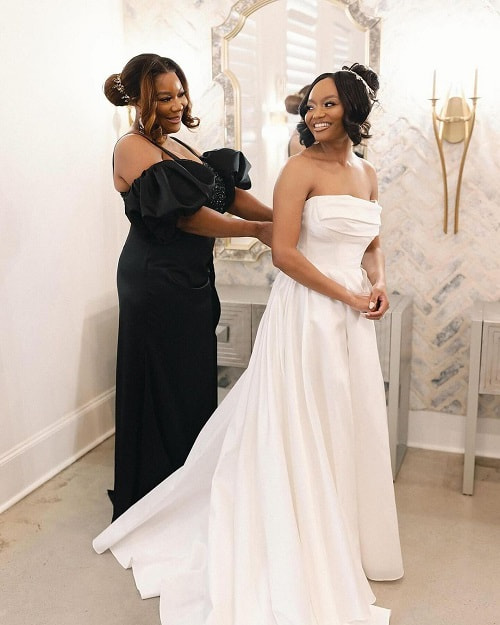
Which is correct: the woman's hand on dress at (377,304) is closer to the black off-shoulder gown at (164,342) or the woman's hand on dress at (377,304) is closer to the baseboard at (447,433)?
the black off-shoulder gown at (164,342)

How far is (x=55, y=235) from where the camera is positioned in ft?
10.5

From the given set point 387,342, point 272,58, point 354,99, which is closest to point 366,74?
point 354,99

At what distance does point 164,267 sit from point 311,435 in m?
0.83

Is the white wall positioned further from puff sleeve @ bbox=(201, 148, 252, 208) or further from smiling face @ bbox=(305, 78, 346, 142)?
smiling face @ bbox=(305, 78, 346, 142)

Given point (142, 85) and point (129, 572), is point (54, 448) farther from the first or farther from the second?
point (142, 85)

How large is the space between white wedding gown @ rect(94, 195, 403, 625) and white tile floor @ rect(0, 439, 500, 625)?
11 centimetres

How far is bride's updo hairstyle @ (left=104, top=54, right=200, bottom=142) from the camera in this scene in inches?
91.8

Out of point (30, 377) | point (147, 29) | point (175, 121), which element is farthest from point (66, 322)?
point (147, 29)

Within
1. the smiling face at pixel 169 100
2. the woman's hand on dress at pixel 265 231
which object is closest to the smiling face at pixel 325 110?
the woman's hand on dress at pixel 265 231

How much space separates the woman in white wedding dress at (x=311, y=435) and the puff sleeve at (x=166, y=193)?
0.33 m

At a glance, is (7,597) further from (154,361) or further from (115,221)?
(115,221)

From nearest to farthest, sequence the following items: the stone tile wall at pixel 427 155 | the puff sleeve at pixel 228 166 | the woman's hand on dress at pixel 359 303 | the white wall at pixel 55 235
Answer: the woman's hand on dress at pixel 359 303 → the puff sleeve at pixel 228 166 → the white wall at pixel 55 235 → the stone tile wall at pixel 427 155

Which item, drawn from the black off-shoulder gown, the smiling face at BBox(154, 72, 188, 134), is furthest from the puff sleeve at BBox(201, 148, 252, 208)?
the smiling face at BBox(154, 72, 188, 134)

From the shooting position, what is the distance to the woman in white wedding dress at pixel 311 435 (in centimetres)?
204
